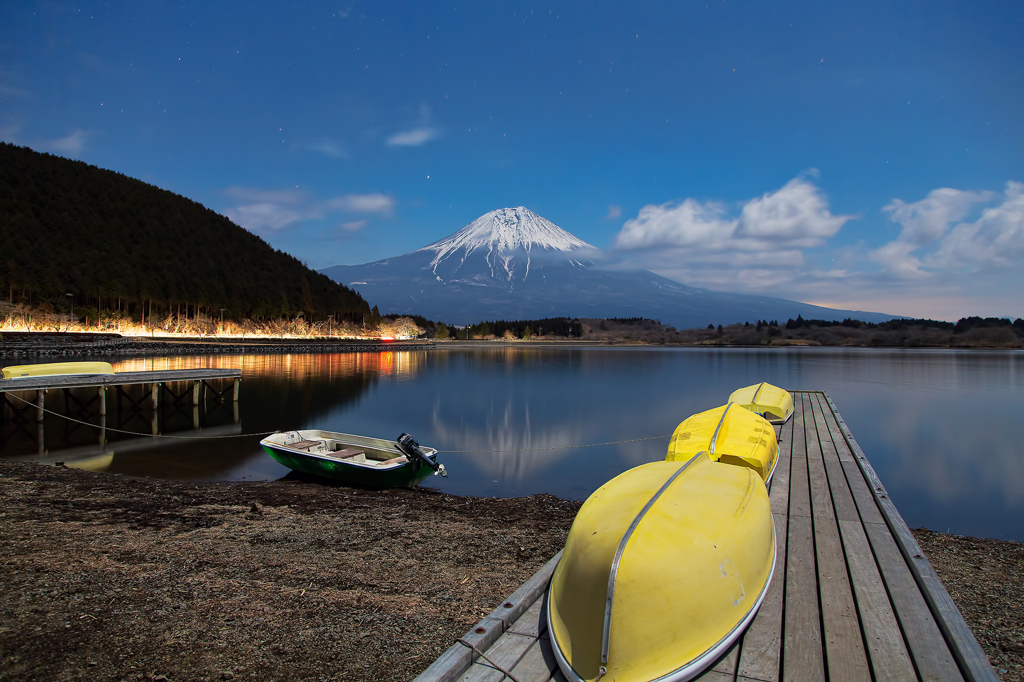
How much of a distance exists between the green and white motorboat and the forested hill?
91.9 metres

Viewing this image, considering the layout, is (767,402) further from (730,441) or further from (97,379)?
(97,379)

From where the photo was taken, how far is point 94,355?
54.0 m

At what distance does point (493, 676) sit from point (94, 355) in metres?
66.9

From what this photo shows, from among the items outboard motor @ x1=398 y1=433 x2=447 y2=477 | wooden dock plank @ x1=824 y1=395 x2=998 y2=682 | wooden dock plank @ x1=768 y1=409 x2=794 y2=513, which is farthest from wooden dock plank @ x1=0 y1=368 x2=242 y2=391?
wooden dock plank @ x1=824 y1=395 x2=998 y2=682

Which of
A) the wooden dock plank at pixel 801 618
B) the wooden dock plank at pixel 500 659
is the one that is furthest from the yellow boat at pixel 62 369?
the wooden dock plank at pixel 801 618

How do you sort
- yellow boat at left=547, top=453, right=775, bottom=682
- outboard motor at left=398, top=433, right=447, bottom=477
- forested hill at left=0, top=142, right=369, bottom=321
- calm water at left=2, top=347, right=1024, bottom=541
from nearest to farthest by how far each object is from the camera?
yellow boat at left=547, top=453, right=775, bottom=682 → outboard motor at left=398, top=433, right=447, bottom=477 → calm water at left=2, top=347, right=1024, bottom=541 → forested hill at left=0, top=142, right=369, bottom=321

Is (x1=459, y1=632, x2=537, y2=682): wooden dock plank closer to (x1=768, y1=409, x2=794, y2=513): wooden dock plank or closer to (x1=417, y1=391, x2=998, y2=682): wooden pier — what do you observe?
(x1=417, y1=391, x2=998, y2=682): wooden pier

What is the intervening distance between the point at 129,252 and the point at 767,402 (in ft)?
451

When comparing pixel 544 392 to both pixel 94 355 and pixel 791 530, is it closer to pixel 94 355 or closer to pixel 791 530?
pixel 791 530

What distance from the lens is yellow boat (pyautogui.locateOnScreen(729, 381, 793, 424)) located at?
1424 centimetres

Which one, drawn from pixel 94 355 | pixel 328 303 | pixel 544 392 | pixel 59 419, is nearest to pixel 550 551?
pixel 59 419

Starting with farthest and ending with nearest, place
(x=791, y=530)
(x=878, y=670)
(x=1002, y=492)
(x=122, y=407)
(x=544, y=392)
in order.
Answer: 1. (x=544, y=392)
2. (x=122, y=407)
3. (x=1002, y=492)
4. (x=791, y=530)
5. (x=878, y=670)

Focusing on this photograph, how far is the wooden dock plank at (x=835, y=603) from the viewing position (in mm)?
3424

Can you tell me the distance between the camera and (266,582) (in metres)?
6.18
